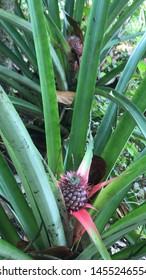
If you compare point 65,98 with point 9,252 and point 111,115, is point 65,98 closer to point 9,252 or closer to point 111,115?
point 111,115

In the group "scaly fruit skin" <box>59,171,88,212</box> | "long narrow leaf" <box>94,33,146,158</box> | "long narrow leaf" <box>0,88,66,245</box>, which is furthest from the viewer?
"long narrow leaf" <box>94,33,146,158</box>

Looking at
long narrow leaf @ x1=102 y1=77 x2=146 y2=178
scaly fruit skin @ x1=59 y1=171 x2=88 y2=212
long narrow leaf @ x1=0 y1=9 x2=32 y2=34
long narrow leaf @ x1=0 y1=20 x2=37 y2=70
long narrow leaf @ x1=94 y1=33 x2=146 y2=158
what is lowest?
scaly fruit skin @ x1=59 y1=171 x2=88 y2=212

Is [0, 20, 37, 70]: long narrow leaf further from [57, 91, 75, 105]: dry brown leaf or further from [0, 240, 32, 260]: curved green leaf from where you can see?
[0, 240, 32, 260]: curved green leaf

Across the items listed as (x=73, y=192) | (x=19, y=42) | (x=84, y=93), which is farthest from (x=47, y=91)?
(x=19, y=42)

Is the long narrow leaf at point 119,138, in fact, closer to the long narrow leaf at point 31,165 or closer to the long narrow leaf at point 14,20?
the long narrow leaf at point 31,165

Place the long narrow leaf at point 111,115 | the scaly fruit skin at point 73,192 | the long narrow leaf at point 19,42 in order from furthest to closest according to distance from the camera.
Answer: the long narrow leaf at point 19,42, the long narrow leaf at point 111,115, the scaly fruit skin at point 73,192

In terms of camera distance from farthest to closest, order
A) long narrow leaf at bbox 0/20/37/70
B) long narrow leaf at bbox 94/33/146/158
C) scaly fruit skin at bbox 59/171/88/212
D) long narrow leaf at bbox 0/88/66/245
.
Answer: long narrow leaf at bbox 0/20/37/70, long narrow leaf at bbox 94/33/146/158, scaly fruit skin at bbox 59/171/88/212, long narrow leaf at bbox 0/88/66/245

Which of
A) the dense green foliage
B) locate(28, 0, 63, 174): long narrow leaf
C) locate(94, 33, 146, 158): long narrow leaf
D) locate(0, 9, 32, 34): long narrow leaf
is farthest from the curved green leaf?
locate(0, 9, 32, 34): long narrow leaf

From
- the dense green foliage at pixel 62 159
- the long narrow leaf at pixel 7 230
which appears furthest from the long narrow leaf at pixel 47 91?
the long narrow leaf at pixel 7 230
